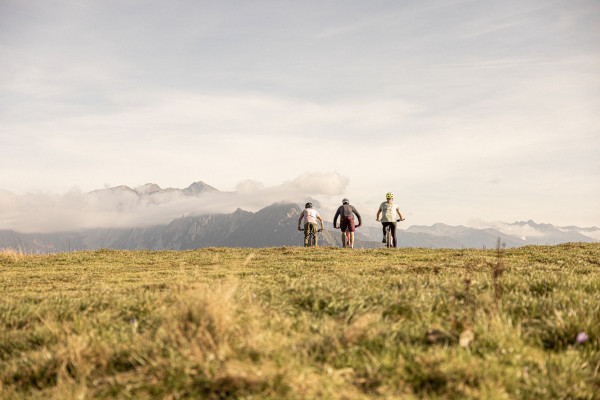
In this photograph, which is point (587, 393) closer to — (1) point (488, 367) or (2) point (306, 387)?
(1) point (488, 367)

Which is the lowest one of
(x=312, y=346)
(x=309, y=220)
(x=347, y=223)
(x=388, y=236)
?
(x=312, y=346)

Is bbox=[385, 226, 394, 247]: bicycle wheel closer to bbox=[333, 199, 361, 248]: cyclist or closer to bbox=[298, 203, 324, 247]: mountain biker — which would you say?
bbox=[333, 199, 361, 248]: cyclist

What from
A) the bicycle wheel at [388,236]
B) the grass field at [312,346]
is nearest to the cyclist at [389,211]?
the bicycle wheel at [388,236]

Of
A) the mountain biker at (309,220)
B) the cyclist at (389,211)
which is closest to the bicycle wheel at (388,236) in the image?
the cyclist at (389,211)

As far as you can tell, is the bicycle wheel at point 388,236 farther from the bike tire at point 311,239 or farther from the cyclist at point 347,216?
the bike tire at point 311,239

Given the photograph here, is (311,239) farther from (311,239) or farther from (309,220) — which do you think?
(309,220)

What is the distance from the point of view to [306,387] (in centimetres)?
377

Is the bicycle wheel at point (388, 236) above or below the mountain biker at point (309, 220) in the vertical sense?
below

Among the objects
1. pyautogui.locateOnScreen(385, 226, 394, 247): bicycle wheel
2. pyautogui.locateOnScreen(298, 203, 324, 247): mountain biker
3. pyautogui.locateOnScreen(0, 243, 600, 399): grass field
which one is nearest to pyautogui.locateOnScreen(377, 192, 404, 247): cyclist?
pyautogui.locateOnScreen(385, 226, 394, 247): bicycle wheel

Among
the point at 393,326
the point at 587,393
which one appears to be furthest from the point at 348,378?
the point at 587,393

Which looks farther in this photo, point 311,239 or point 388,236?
point 311,239

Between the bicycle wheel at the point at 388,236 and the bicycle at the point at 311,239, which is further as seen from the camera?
the bicycle at the point at 311,239

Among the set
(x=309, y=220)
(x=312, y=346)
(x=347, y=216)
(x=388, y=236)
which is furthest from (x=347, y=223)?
(x=312, y=346)

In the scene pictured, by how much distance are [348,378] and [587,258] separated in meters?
17.5
